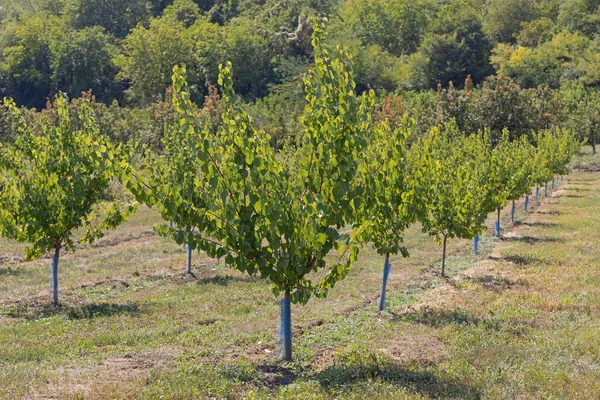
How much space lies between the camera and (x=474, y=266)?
23344mm

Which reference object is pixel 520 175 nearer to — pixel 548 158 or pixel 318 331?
pixel 548 158

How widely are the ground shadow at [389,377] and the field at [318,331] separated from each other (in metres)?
0.03

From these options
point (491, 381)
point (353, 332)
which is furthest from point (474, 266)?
point (491, 381)

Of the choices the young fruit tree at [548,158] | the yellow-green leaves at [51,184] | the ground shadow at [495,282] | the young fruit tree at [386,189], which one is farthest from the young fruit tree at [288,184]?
the young fruit tree at [548,158]

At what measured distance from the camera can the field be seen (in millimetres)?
10094

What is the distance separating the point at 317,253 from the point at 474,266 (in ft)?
46.2

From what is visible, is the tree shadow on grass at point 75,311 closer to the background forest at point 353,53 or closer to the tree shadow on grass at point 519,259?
the tree shadow on grass at point 519,259

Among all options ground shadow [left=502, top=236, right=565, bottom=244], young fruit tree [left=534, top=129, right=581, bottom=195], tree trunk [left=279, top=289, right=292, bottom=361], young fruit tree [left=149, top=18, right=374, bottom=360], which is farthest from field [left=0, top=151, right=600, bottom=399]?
young fruit tree [left=534, top=129, right=581, bottom=195]

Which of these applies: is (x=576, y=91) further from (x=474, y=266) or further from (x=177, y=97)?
(x=177, y=97)

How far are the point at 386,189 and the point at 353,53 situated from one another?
8165cm

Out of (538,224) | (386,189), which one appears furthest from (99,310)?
(538,224)

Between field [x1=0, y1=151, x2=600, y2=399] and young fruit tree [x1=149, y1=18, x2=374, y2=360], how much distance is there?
1885 mm

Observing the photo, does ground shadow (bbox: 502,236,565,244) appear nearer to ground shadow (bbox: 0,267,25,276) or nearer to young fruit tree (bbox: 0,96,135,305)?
young fruit tree (bbox: 0,96,135,305)

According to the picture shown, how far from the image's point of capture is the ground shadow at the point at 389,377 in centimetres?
993
